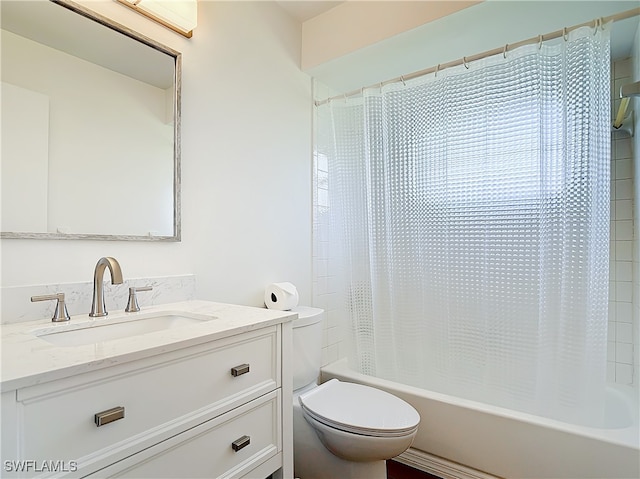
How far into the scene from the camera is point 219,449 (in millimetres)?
958

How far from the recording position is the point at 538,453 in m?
1.47

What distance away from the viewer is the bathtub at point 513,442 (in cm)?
135

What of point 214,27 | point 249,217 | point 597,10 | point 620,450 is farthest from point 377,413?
point 597,10

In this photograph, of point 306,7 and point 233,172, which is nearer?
point 233,172

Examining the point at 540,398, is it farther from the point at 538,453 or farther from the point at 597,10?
the point at 597,10

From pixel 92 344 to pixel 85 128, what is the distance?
0.80 m

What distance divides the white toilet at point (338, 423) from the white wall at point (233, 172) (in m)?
0.42

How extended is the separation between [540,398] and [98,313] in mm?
1826

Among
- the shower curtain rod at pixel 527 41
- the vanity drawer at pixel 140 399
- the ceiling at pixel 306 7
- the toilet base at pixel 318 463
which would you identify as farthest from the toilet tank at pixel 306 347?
the ceiling at pixel 306 7

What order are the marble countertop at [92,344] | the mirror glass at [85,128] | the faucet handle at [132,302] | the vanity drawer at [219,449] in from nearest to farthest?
the marble countertop at [92,344] → the vanity drawer at [219,449] → the mirror glass at [85,128] → the faucet handle at [132,302]

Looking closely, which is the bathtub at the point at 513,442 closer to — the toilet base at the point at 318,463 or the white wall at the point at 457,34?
the toilet base at the point at 318,463

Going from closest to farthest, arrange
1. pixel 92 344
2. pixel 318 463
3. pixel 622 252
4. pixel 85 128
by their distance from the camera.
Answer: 1. pixel 92 344
2. pixel 85 128
3. pixel 318 463
4. pixel 622 252

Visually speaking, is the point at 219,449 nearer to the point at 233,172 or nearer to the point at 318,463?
the point at 318,463

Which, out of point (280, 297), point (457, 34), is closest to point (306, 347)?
point (280, 297)
